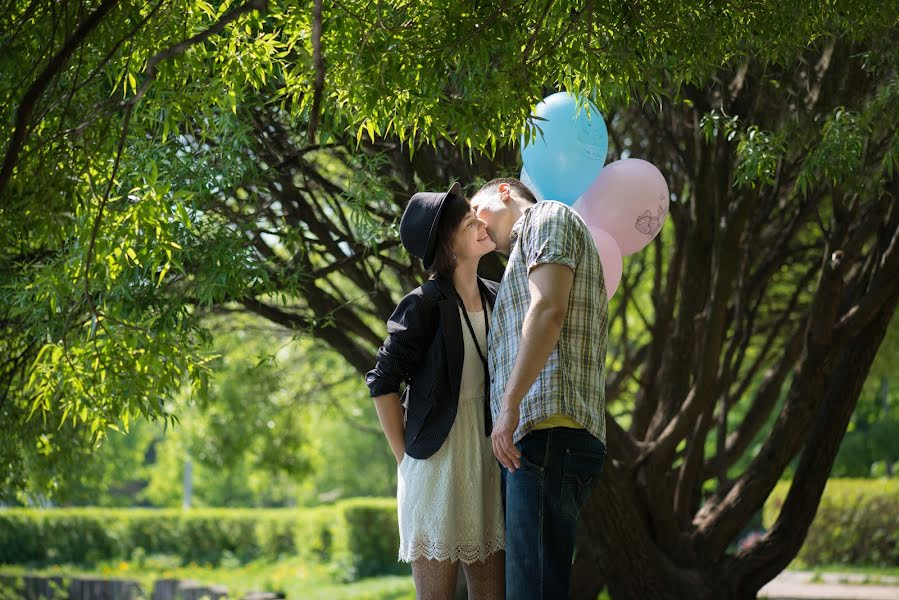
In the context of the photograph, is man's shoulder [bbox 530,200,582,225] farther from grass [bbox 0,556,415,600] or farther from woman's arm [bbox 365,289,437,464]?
grass [bbox 0,556,415,600]

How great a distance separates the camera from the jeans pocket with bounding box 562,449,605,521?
2584 millimetres

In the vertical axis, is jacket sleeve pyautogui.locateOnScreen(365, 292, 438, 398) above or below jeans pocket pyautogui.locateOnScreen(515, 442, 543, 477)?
above

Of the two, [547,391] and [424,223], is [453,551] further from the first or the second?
[424,223]

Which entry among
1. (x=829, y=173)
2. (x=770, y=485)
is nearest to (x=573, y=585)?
(x=770, y=485)

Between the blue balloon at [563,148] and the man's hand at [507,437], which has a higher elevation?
the blue balloon at [563,148]

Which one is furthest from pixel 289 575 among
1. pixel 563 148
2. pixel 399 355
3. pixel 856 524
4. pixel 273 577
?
pixel 399 355

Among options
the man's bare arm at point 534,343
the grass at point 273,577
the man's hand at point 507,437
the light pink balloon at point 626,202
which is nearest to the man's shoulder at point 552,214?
the man's bare arm at point 534,343

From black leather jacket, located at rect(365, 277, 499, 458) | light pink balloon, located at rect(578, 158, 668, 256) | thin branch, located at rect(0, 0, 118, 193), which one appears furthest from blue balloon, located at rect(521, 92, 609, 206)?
thin branch, located at rect(0, 0, 118, 193)

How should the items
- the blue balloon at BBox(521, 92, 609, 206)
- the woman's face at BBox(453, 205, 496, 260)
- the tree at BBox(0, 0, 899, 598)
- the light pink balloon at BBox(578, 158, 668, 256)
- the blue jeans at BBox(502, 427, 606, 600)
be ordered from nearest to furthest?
1. the blue jeans at BBox(502, 427, 606, 600)
2. the woman's face at BBox(453, 205, 496, 260)
3. the tree at BBox(0, 0, 899, 598)
4. the blue balloon at BBox(521, 92, 609, 206)
5. the light pink balloon at BBox(578, 158, 668, 256)

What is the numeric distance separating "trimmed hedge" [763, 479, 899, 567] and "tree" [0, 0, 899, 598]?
315 inches

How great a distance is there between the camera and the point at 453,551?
2.88 m

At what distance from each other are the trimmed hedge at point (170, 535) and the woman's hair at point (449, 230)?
43.7 feet

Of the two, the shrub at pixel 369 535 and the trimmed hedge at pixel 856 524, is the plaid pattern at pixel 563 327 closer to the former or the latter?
the shrub at pixel 369 535

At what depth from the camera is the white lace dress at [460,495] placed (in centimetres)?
289
